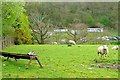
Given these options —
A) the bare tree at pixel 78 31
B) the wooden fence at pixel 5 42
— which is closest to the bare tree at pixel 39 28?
the bare tree at pixel 78 31

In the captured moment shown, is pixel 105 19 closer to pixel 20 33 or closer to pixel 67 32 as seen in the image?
pixel 67 32

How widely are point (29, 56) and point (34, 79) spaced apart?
2491mm

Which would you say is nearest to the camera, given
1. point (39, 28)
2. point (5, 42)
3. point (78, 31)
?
point (5, 42)

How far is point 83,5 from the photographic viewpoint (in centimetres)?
4972

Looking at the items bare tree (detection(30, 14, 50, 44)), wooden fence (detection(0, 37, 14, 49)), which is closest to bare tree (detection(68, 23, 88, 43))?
bare tree (detection(30, 14, 50, 44))

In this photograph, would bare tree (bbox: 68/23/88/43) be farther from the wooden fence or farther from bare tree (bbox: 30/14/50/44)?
the wooden fence

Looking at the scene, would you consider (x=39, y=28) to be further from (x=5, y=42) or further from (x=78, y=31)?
(x=5, y=42)

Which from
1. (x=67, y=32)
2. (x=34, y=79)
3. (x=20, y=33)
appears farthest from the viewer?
(x=67, y=32)

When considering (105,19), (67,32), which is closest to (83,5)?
(105,19)

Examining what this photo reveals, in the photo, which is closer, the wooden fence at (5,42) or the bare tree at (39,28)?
the wooden fence at (5,42)

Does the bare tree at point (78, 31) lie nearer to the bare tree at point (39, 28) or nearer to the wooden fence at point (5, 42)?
the bare tree at point (39, 28)

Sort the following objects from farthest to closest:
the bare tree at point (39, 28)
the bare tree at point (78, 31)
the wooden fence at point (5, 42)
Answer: the bare tree at point (78, 31), the bare tree at point (39, 28), the wooden fence at point (5, 42)

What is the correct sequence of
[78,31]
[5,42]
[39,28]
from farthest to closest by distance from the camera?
[78,31] → [39,28] → [5,42]

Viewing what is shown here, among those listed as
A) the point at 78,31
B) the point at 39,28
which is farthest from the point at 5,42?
the point at 78,31
